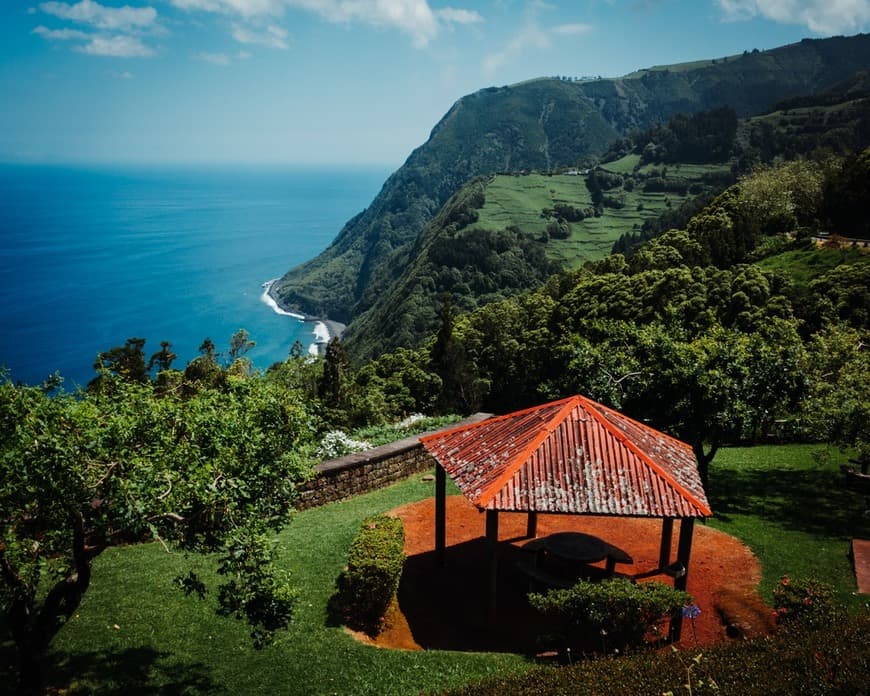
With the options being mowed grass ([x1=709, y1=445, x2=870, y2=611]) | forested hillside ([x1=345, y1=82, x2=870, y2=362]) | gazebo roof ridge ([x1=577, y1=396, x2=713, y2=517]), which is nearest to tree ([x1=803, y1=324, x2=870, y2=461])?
mowed grass ([x1=709, y1=445, x2=870, y2=611])

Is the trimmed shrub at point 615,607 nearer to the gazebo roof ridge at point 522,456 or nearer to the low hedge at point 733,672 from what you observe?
the low hedge at point 733,672

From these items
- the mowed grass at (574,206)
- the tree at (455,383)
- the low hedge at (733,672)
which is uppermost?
the mowed grass at (574,206)

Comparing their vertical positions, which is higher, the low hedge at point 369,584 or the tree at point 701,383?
the tree at point 701,383

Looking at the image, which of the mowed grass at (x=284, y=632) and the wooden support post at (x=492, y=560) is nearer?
the mowed grass at (x=284, y=632)

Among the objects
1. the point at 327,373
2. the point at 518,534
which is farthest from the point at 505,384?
the point at 518,534

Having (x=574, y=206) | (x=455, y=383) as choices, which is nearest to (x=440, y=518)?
(x=455, y=383)

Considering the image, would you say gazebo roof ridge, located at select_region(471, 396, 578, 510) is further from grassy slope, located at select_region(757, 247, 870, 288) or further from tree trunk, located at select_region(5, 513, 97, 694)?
grassy slope, located at select_region(757, 247, 870, 288)

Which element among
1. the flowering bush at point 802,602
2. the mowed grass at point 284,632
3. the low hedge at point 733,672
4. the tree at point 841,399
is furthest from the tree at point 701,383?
the low hedge at point 733,672
